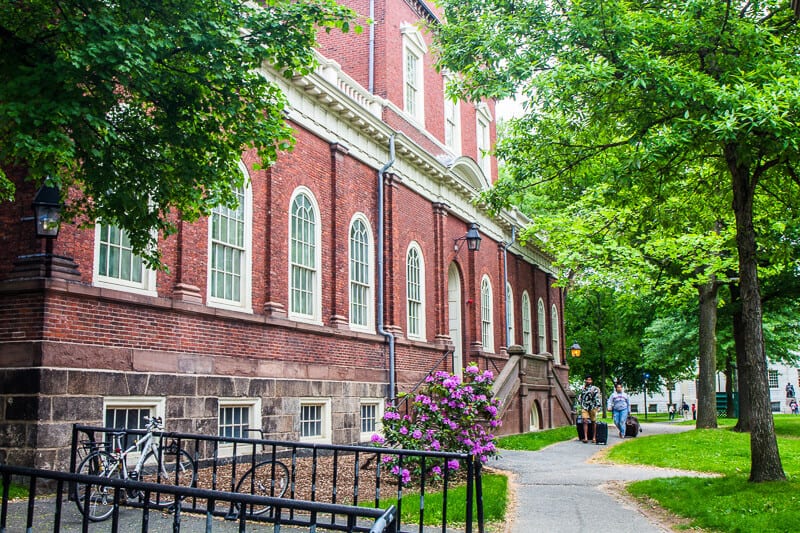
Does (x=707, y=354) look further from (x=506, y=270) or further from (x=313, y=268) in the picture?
(x=313, y=268)

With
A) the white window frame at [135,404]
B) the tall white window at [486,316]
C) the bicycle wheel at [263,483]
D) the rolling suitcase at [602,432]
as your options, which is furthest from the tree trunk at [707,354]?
the white window frame at [135,404]

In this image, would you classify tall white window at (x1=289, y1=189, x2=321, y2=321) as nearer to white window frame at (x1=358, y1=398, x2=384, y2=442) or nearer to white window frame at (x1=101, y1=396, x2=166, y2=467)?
white window frame at (x1=358, y1=398, x2=384, y2=442)

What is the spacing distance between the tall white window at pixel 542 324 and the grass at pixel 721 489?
14512 millimetres

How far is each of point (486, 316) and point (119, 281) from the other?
17076 millimetres

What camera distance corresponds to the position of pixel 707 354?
23.0 meters

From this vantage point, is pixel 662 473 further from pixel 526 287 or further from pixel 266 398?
pixel 526 287

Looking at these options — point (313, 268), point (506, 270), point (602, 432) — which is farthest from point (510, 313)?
point (313, 268)

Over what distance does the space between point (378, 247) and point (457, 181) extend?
17.9 feet

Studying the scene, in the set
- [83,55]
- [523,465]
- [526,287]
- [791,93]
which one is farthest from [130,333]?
[526,287]

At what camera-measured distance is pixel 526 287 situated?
31.7m

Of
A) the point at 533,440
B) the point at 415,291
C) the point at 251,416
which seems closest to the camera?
the point at 251,416

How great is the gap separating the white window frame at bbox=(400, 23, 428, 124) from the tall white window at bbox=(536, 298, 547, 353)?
13.4 metres

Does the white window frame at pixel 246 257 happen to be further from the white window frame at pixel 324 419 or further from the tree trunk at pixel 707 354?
the tree trunk at pixel 707 354

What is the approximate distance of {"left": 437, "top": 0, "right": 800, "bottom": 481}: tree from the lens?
10.4 metres
